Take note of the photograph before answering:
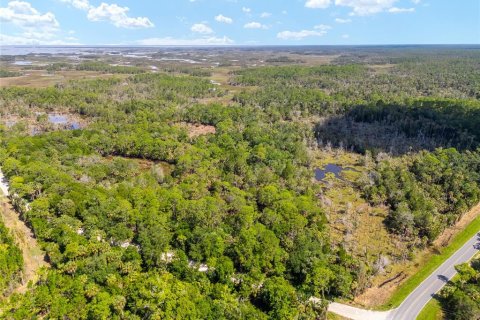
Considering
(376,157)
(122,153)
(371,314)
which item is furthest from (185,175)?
(376,157)

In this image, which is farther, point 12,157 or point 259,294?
point 12,157

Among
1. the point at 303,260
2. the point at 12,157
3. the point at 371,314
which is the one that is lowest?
the point at 371,314

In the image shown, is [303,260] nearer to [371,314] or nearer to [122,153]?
[371,314]

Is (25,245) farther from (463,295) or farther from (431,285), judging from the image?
(463,295)

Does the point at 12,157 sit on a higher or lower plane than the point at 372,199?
higher

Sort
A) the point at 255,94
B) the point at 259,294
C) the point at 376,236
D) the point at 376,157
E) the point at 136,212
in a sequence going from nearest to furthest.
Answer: the point at 259,294 → the point at 136,212 → the point at 376,236 → the point at 376,157 → the point at 255,94
